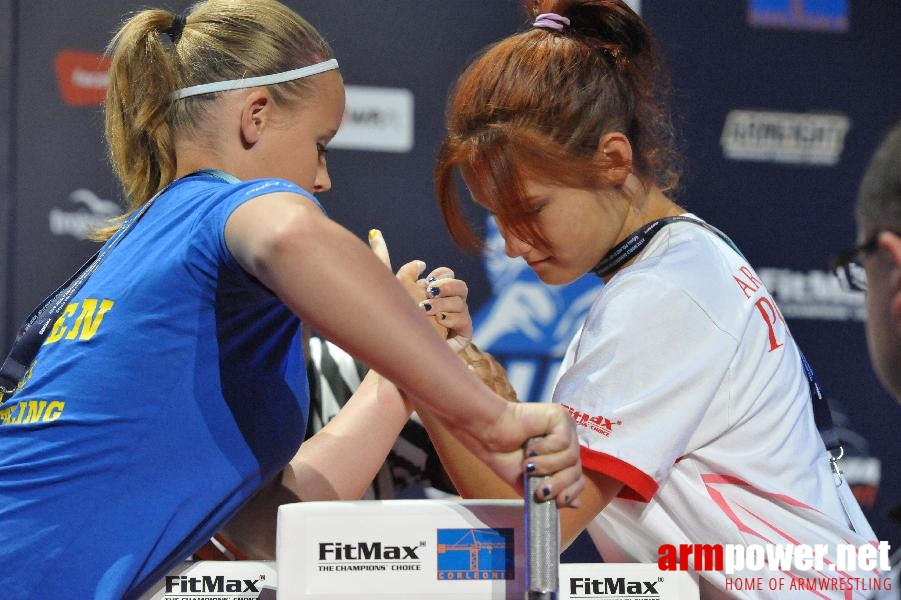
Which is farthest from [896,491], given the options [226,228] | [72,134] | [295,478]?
[226,228]

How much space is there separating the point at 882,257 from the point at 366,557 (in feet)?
1.81

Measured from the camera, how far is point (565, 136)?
4.89 ft

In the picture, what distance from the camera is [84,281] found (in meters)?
1.16

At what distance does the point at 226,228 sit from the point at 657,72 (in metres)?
0.86

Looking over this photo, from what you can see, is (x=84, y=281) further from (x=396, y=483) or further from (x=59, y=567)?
(x=396, y=483)

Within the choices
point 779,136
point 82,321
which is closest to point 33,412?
point 82,321

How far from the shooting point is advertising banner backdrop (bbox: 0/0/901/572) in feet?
9.07

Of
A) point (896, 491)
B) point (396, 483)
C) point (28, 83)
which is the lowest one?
point (896, 491)

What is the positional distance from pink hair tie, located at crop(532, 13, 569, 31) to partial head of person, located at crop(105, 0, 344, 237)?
358 mm

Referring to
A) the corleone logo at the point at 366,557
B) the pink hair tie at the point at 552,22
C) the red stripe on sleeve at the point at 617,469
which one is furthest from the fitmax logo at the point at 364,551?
the pink hair tie at the point at 552,22

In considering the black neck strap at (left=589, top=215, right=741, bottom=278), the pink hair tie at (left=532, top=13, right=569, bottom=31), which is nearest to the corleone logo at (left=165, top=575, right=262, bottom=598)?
the black neck strap at (left=589, top=215, right=741, bottom=278)

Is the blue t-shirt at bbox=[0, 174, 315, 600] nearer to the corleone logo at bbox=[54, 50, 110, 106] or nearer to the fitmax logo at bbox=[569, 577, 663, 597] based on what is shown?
the fitmax logo at bbox=[569, 577, 663, 597]

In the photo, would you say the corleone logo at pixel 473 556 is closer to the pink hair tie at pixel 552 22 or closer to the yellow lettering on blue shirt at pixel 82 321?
the yellow lettering on blue shirt at pixel 82 321

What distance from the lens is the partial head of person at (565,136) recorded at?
4.90 ft
